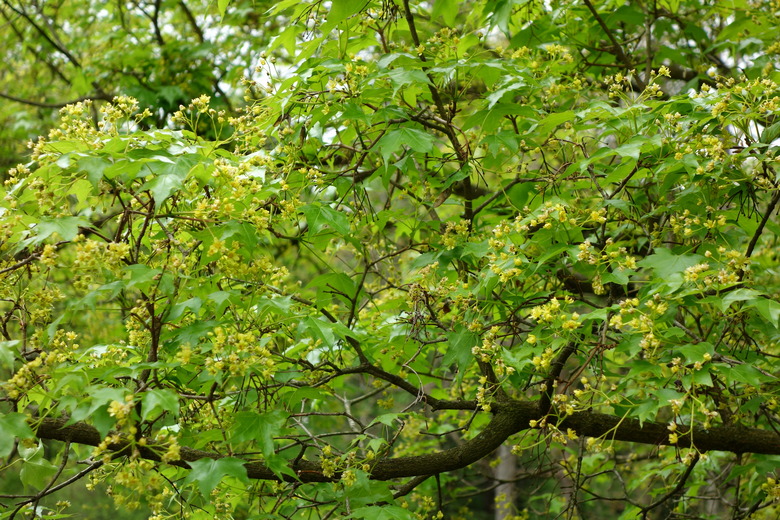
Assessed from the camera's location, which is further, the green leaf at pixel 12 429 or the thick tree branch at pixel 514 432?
the thick tree branch at pixel 514 432

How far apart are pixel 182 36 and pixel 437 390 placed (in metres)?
4.23

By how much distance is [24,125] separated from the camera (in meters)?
6.05

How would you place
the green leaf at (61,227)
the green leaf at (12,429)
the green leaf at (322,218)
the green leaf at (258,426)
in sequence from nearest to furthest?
1. the green leaf at (12,429)
2. the green leaf at (61,227)
3. the green leaf at (258,426)
4. the green leaf at (322,218)

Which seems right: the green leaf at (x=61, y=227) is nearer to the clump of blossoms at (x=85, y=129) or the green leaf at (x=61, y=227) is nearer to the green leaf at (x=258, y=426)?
the clump of blossoms at (x=85, y=129)

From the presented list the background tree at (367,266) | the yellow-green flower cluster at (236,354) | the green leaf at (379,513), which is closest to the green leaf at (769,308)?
the background tree at (367,266)

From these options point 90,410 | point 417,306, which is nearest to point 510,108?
point 417,306

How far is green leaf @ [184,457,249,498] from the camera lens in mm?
1963

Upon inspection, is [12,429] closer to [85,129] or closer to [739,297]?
[85,129]

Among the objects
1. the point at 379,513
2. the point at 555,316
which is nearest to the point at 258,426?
the point at 379,513

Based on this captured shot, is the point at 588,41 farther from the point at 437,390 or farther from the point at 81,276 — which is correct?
the point at 81,276

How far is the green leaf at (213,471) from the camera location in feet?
6.44

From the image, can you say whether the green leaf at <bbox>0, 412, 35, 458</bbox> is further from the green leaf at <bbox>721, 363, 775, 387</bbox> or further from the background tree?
the green leaf at <bbox>721, 363, 775, 387</bbox>

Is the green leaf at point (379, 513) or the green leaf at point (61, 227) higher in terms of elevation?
the green leaf at point (61, 227)

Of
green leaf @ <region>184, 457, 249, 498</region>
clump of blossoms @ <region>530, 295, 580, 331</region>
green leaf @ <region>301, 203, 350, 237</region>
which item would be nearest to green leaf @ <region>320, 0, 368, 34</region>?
green leaf @ <region>301, 203, 350, 237</region>
